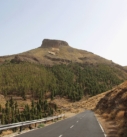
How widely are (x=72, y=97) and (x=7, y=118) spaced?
66.5 meters

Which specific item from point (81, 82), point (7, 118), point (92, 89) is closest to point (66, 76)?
point (81, 82)

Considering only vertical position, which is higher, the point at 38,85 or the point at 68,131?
the point at 68,131

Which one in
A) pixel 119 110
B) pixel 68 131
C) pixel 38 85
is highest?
pixel 68 131

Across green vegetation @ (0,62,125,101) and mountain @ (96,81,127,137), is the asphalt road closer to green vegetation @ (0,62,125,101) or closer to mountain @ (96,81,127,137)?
mountain @ (96,81,127,137)

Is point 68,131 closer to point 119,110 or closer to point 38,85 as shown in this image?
point 119,110

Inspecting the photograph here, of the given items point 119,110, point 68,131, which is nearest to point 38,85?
point 119,110

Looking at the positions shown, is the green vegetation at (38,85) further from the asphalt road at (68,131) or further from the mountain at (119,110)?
the asphalt road at (68,131)

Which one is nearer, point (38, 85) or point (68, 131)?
point (68, 131)

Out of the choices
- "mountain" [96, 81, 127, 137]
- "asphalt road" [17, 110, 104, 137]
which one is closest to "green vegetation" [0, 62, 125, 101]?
"mountain" [96, 81, 127, 137]

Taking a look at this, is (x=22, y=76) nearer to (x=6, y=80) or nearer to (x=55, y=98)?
(x=6, y=80)

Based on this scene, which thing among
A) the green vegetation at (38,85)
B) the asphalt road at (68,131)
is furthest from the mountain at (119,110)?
the green vegetation at (38,85)

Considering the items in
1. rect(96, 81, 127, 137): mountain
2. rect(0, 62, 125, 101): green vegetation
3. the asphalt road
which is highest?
the asphalt road

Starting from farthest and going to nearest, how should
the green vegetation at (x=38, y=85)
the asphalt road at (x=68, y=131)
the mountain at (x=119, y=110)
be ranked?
the green vegetation at (x=38, y=85) → the mountain at (x=119, y=110) → the asphalt road at (x=68, y=131)

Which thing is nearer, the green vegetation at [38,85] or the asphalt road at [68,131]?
the asphalt road at [68,131]
